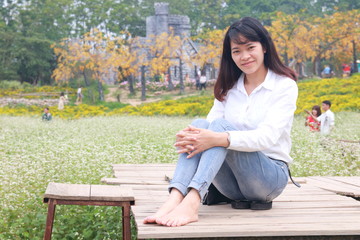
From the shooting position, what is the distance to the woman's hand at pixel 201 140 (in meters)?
3.17

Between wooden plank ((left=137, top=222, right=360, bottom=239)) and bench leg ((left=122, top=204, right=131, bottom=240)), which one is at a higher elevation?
wooden plank ((left=137, top=222, right=360, bottom=239))

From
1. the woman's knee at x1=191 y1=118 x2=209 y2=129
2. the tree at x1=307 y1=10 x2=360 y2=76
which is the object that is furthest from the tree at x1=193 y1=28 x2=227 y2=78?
the woman's knee at x1=191 y1=118 x2=209 y2=129

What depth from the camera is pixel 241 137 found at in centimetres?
317

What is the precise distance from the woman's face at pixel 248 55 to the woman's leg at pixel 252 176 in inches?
22.8

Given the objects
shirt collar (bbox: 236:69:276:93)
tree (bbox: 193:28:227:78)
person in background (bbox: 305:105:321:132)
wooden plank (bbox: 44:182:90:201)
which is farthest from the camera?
tree (bbox: 193:28:227:78)

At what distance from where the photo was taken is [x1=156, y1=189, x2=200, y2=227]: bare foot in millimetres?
2986

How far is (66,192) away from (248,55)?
4.64 feet

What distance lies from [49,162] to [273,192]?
14.5ft

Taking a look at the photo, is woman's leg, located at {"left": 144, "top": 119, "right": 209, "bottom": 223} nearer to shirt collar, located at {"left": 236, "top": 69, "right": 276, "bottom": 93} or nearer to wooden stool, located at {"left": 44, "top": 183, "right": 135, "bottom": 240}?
wooden stool, located at {"left": 44, "top": 183, "right": 135, "bottom": 240}

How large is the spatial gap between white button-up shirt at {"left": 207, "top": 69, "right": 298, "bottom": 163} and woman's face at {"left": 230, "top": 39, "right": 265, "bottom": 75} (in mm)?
120

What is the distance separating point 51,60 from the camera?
4084 cm

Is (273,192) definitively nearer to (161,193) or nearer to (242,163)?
(242,163)

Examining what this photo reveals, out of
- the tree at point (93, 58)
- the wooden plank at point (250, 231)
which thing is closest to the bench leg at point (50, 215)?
the wooden plank at point (250, 231)

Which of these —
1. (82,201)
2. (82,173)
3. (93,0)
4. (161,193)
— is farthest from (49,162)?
(93,0)
